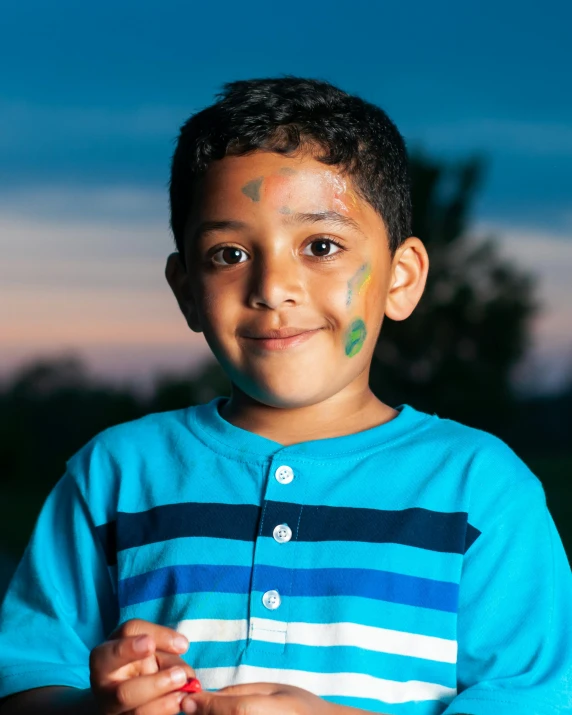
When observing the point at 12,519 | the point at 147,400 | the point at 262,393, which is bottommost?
the point at 12,519

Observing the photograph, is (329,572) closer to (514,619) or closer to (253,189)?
(514,619)

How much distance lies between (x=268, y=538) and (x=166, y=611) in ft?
0.55

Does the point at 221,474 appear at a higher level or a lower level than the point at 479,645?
higher

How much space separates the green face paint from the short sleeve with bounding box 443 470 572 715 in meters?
0.28

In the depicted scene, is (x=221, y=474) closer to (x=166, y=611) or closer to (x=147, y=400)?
(x=166, y=611)

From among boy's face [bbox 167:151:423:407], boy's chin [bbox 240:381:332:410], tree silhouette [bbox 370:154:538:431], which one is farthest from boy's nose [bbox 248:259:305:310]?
tree silhouette [bbox 370:154:538:431]

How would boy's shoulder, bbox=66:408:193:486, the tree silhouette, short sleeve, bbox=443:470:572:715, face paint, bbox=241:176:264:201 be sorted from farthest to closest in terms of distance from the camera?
the tree silhouette, boy's shoulder, bbox=66:408:193:486, face paint, bbox=241:176:264:201, short sleeve, bbox=443:470:572:715

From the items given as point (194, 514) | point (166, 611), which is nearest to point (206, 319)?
point (194, 514)

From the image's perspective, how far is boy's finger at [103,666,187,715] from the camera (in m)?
1.09

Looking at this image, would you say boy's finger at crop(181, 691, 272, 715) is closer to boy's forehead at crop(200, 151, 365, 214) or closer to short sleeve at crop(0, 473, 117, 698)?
short sleeve at crop(0, 473, 117, 698)

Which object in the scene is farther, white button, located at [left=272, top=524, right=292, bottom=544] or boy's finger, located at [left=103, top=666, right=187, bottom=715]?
white button, located at [left=272, top=524, right=292, bottom=544]

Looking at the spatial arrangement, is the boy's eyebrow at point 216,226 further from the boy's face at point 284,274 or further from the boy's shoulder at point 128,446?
the boy's shoulder at point 128,446

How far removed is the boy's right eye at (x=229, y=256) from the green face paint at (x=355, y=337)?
0.18m

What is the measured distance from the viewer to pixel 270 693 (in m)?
1.13
